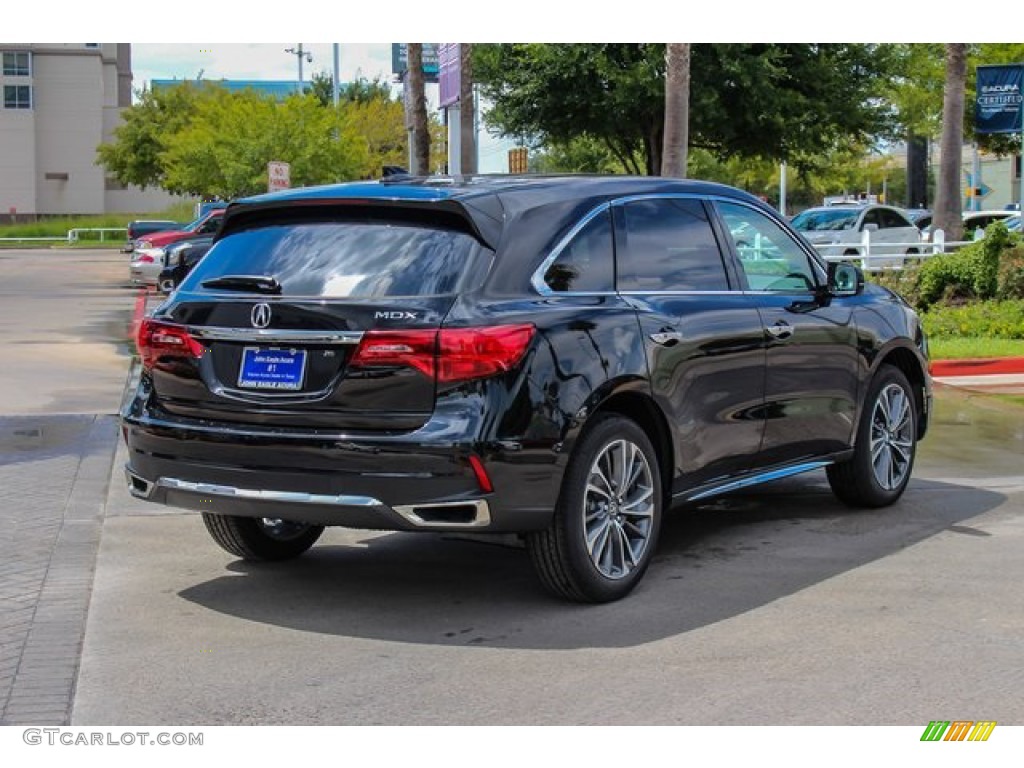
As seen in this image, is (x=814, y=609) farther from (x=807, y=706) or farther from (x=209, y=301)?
(x=209, y=301)

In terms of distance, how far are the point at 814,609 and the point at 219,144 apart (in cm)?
4690

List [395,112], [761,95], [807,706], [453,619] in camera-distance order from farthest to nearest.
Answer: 1. [395,112]
2. [761,95]
3. [453,619]
4. [807,706]

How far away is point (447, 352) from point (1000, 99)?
19541 mm

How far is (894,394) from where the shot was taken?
8.55 meters

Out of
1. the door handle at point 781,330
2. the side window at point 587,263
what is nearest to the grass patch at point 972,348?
the door handle at point 781,330

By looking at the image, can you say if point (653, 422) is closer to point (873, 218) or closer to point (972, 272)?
point (972, 272)

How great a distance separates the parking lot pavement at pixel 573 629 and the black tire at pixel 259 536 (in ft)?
0.29

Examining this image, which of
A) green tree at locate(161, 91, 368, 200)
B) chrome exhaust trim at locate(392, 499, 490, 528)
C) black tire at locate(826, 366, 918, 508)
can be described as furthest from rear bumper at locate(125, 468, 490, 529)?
green tree at locate(161, 91, 368, 200)

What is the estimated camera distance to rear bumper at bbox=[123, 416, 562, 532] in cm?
580

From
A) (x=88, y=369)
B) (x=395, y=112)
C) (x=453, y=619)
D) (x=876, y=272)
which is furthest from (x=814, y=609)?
(x=395, y=112)

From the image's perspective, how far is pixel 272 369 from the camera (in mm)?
6086

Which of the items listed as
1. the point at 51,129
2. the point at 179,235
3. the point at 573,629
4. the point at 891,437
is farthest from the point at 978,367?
the point at 51,129

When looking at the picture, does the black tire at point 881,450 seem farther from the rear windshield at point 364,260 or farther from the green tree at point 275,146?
the green tree at point 275,146

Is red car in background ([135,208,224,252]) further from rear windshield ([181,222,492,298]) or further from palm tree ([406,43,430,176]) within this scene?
rear windshield ([181,222,492,298])
